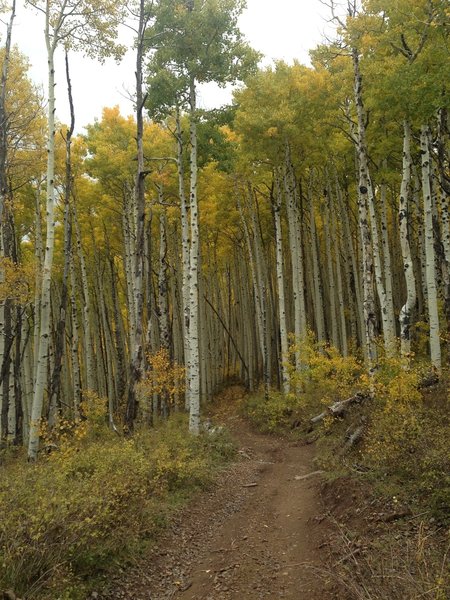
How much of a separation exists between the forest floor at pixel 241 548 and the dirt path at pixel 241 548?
1 cm

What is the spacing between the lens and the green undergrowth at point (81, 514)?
157 inches

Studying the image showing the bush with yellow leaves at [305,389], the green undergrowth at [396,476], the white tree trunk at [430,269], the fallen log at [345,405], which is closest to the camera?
the green undergrowth at [396,476]

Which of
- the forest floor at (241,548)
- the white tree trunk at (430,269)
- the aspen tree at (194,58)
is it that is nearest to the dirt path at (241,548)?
the forest floor at (241,548)

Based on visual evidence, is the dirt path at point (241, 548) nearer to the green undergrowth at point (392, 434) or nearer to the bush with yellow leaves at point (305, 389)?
the green undergrowth at point (392, 434)

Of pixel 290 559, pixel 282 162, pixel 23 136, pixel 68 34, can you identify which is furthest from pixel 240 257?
pixel 290 559

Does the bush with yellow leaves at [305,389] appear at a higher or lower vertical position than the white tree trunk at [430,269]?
lower

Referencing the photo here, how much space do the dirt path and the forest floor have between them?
0.01 m

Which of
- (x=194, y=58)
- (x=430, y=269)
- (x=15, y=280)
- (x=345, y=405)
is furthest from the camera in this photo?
(x=194, y=58)

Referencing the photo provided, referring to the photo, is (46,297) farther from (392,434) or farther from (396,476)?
(396,476)

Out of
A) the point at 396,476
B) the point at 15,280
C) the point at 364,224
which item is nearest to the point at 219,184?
the point at 364,224

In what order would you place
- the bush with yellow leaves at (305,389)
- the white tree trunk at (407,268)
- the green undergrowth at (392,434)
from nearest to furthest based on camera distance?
1. the green undergrowth at (392,434)
2. the white tree trunk at (407,268)
3. the bush with yellow leaves at (305,389)

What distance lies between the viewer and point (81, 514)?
4.62m

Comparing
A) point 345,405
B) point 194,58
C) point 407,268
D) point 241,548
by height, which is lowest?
point 241,548

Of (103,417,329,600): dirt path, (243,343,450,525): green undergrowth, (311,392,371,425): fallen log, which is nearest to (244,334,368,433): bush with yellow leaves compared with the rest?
(243,343,450,525): green undergrowth
